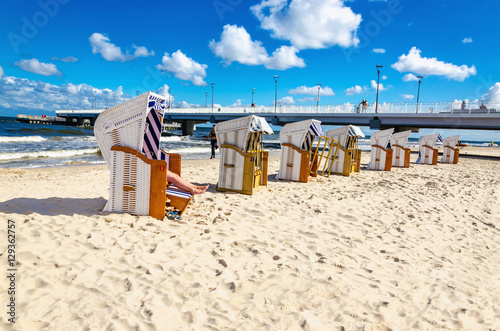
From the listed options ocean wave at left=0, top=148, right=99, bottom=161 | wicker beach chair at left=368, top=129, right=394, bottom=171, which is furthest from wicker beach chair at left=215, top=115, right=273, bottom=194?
ocean wave at left=0, top=148, right=99, bottom=161

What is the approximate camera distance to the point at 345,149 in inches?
487

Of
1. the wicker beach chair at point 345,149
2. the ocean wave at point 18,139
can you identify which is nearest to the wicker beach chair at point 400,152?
the wicker beach chair at point 345,149

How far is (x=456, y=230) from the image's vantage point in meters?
5.71

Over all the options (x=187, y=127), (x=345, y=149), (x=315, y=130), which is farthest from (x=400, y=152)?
(x=187, y=127)

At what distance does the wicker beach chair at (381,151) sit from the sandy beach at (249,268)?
26.2ft

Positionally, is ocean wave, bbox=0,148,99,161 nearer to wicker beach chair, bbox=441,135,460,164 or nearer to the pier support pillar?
wicker beach chair, bbox=441,135,460,164

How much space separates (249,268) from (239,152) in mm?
4288

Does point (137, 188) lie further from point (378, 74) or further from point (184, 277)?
point (378, 74)

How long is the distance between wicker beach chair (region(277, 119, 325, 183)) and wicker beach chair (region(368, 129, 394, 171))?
580 centimetres

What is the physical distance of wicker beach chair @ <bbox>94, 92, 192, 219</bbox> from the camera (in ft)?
16.7

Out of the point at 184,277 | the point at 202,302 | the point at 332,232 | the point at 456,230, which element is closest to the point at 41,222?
the point at 184,277

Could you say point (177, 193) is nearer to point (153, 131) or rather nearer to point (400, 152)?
point (153, 131)

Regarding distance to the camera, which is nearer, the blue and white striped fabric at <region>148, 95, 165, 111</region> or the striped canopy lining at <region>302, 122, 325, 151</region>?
the blue and white striped fabric at <region>148, 95, 165, 111</region>

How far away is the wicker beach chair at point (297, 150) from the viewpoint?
9.98 metres
